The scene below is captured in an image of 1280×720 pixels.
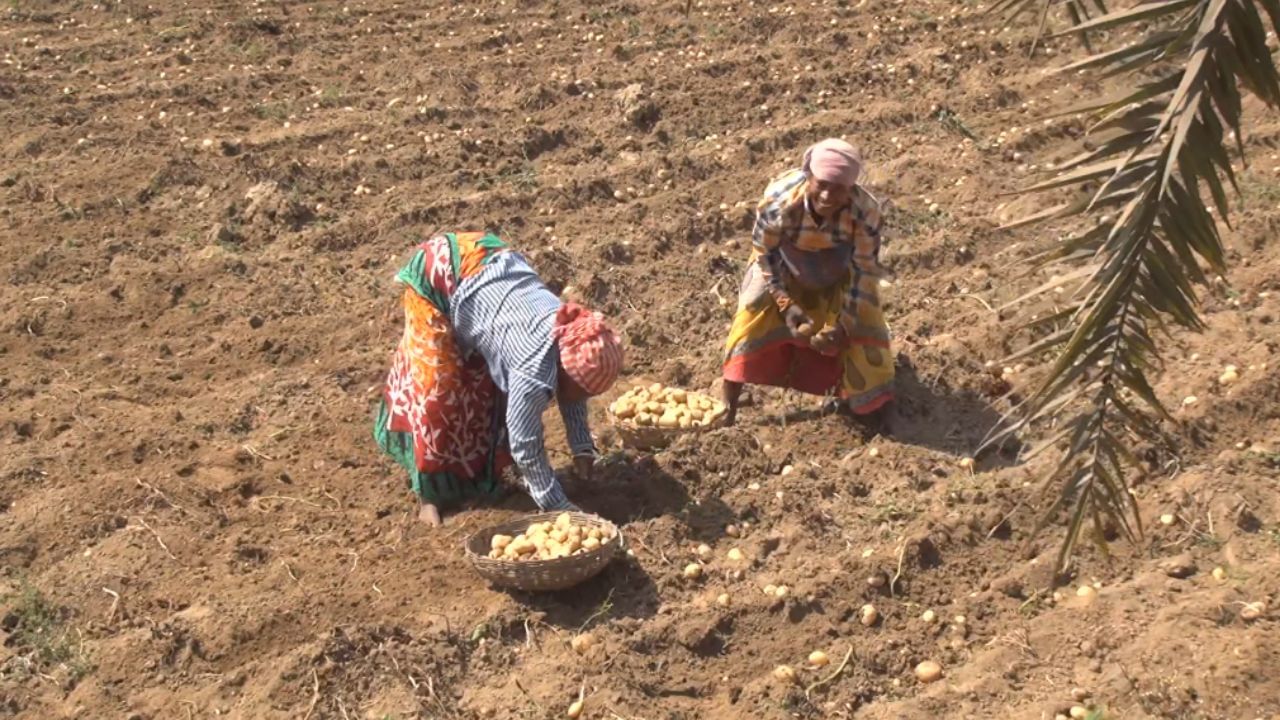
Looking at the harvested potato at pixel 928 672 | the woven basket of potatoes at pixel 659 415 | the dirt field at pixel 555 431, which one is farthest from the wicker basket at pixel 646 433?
the harvested potato at pixel 928 672

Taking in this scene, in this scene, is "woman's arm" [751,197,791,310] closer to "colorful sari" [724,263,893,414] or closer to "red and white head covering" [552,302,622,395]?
"colorful sari" [724,263,893,414]

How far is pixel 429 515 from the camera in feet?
16.8

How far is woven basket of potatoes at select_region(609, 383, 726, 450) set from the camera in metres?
5.44

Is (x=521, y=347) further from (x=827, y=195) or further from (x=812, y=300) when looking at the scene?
(x=812, y=300)

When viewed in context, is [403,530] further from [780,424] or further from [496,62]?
[496,62]

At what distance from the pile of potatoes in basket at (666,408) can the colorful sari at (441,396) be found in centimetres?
55

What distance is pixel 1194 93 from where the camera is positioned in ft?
9.24

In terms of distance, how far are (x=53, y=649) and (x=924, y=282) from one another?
13.2 ft

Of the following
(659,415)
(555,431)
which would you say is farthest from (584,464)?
(555,431)

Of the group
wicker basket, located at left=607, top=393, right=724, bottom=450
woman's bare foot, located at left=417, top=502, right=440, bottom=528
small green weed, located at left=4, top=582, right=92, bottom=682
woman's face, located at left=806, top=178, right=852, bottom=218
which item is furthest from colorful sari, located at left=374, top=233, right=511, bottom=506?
small green weed, located at left=4, top=582, right=92, bottom=682

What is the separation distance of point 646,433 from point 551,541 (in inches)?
40.7

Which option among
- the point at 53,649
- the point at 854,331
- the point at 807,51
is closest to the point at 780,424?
the point at 854,331

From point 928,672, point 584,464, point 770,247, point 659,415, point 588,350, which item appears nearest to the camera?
point 928,672

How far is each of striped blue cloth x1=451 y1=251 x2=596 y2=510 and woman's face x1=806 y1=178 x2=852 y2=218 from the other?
3.46 ft
